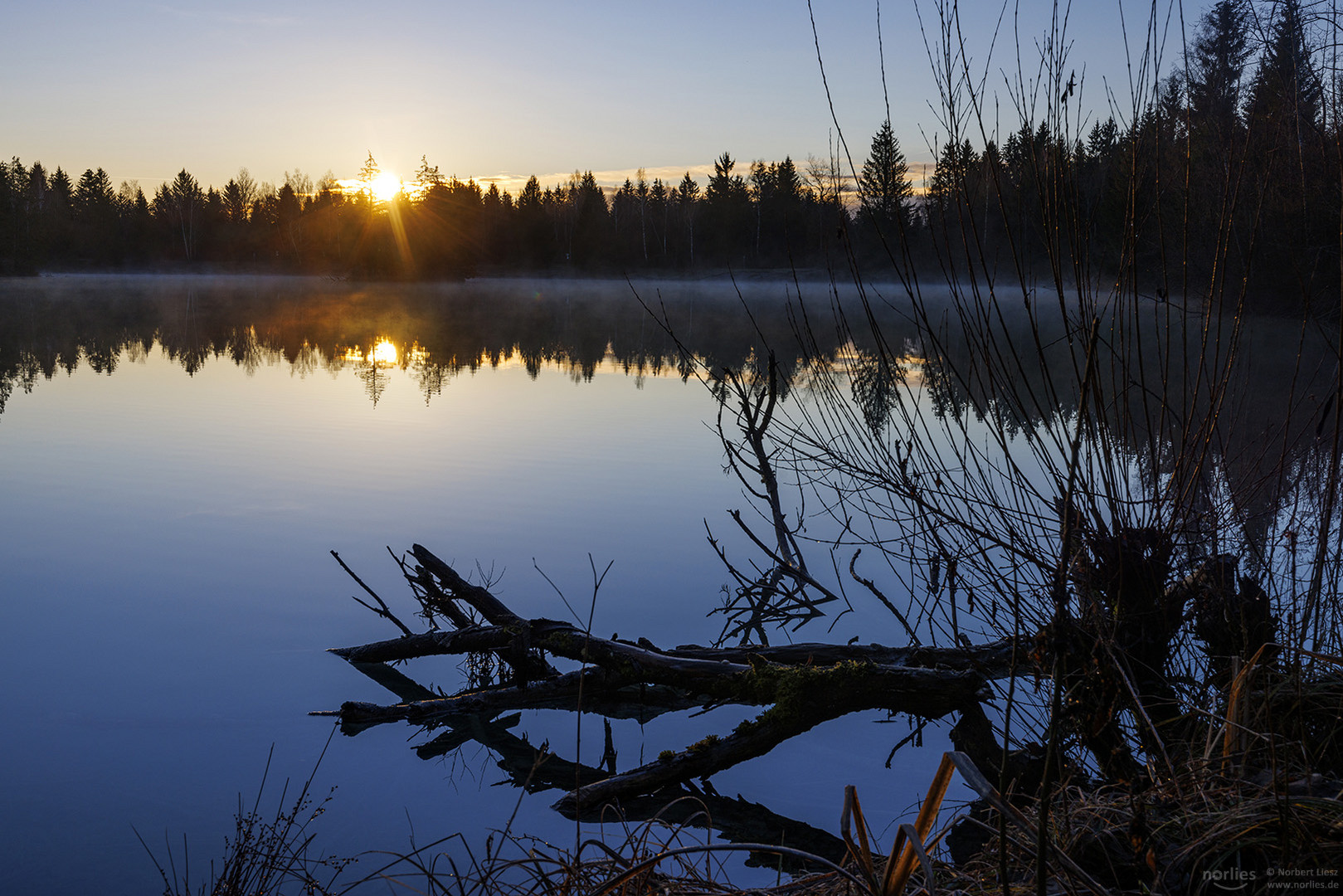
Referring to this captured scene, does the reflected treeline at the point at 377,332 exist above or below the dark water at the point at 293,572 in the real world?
above

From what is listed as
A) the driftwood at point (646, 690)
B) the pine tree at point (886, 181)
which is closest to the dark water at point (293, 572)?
the driftwood at point (646, 690)

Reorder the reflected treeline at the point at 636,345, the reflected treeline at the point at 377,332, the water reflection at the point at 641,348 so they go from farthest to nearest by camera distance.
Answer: the reflected treeline at the point at 377,332, the reflected treeline at the point at 636,345, the water reflection at the point at 641,348

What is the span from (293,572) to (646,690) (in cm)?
265

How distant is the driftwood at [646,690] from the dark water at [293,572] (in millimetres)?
107

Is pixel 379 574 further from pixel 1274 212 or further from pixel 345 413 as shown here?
pixel 1274 212

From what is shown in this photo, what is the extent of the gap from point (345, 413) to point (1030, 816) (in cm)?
1018

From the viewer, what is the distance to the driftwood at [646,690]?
10.3 feet

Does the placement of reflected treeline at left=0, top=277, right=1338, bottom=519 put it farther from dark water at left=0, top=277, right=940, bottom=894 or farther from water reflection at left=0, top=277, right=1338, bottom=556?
dark water at left=0, top=277, right=940, bottom=894

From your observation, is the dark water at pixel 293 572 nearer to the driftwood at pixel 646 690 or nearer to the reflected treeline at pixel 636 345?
the driftwood at pixel 646 690

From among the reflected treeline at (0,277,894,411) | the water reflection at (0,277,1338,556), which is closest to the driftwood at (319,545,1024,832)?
the water reflection at (0,277,1338,556)

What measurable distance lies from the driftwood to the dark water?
107mm

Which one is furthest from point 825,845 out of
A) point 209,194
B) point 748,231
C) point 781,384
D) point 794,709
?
point 209,194

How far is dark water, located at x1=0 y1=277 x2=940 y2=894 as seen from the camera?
3.11 metres

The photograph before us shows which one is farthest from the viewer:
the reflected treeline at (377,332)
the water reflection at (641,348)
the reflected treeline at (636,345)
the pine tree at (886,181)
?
the reflected treeline at (377,332)
